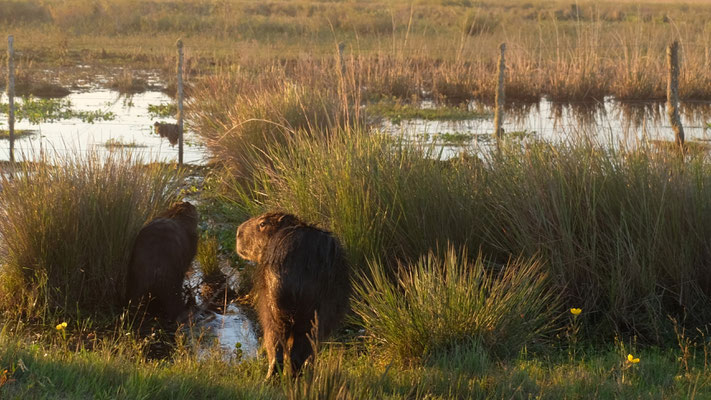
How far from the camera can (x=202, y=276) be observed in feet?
23.0

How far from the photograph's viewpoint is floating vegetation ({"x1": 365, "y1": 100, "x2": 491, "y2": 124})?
1648 centimetres

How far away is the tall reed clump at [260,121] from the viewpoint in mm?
9141

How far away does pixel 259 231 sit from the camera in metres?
4.83

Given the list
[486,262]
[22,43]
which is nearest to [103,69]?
[22,43]

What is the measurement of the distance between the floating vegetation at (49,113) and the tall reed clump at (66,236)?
9.61m

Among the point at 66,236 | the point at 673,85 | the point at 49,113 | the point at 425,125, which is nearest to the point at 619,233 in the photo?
the point at 425,125

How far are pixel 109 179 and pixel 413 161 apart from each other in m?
2.21

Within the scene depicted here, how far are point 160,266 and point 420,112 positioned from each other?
11693mm

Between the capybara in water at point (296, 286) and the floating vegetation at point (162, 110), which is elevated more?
the capybara in water at point (296, 286)

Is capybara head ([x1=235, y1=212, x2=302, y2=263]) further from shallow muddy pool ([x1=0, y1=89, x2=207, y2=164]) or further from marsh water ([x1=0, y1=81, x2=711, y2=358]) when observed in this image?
shallow muddy pool ([x1=0, y1=89, x2=207, y2=164])

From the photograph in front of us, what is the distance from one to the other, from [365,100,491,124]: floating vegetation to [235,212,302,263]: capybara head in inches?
442

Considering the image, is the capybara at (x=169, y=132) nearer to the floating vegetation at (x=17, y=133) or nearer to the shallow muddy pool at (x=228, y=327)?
the floating vegetation at (x=17, y=133)

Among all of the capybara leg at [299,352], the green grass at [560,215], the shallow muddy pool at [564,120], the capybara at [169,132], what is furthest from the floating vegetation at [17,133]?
the capybara leg at [299,352]

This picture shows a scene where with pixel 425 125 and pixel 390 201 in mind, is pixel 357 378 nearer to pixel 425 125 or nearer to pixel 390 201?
pixel 390 201
